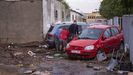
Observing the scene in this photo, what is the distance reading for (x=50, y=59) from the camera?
18.4 m

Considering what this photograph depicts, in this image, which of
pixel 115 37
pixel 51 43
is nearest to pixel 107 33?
pixel 115 37

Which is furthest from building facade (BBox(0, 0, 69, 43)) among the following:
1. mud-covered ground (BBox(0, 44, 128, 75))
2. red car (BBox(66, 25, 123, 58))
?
red car (BBox(66, 25, 123, 58))

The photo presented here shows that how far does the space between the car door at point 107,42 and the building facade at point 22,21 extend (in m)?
8.29

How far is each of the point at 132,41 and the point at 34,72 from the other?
3882 millimetres

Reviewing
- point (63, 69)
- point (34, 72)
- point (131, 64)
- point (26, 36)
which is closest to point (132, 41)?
point (131, 64)

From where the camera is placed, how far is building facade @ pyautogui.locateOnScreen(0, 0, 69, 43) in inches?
1056

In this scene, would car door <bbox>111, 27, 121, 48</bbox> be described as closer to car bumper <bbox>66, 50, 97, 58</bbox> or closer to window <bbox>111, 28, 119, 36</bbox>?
window <bbox>111, 28, 119, 36</bbox>

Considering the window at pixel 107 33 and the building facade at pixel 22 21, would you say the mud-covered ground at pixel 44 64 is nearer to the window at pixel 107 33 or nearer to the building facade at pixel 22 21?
the window at pixel 107 33

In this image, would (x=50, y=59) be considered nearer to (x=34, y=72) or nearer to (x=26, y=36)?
(x=34, y=72)

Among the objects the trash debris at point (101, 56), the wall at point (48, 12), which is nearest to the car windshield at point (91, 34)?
the trash debris at point (101, 56)

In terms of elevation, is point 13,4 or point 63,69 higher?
point 13,4

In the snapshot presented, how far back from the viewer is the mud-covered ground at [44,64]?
14508mm

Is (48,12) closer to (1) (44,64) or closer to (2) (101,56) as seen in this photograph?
(2) (101,56)

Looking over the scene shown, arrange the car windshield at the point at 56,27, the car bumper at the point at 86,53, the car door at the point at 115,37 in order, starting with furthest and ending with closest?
the car windshield at the point at 56,27 < the car door at the point at 115,37 < the car bumper at the point at 86,53
